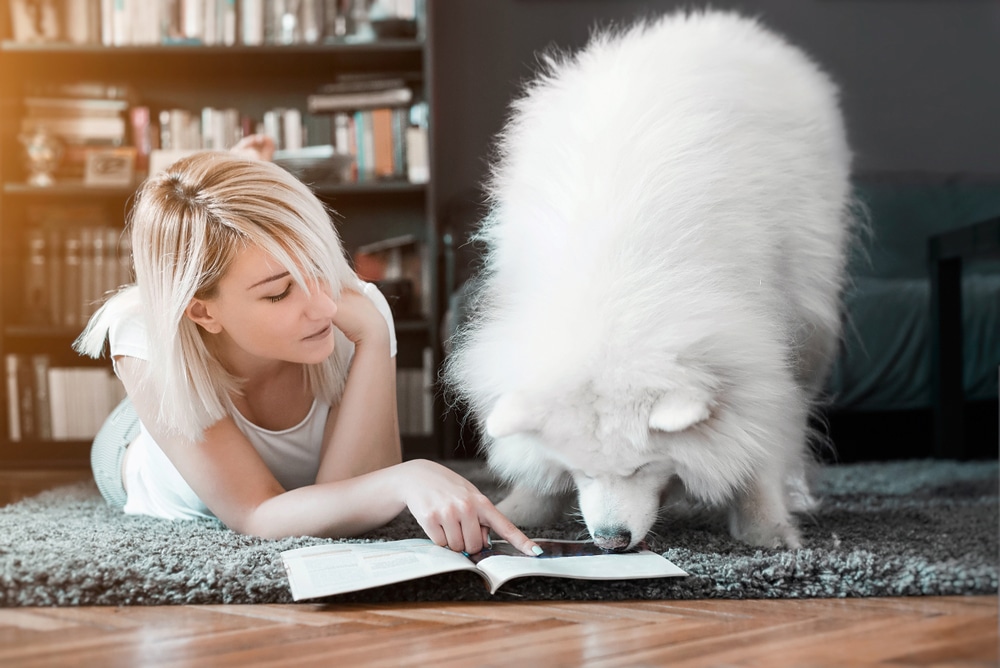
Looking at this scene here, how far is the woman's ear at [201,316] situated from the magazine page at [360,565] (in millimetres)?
362

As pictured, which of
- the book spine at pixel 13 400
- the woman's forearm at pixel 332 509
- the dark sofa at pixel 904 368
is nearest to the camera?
the woman's forearm at pixel 332 509

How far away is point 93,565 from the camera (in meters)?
1.15

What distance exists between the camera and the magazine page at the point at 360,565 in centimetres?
106

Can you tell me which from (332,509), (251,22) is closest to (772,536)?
(332,509)

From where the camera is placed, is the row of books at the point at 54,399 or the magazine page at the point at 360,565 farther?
the row of books at the point at 54,399

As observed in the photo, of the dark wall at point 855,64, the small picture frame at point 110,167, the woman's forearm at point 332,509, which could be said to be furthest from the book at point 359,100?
the woman's forearm at point 332,509

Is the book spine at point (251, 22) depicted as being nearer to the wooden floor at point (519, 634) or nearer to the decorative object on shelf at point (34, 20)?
the decorative object on shelf at point (34, 20)

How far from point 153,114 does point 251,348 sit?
220 centimetres

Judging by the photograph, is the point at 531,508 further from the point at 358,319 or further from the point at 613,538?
the point at 358,319

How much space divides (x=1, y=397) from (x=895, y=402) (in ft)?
9.00

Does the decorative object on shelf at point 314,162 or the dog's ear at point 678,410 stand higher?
the decorative object on shelf at point 314,162

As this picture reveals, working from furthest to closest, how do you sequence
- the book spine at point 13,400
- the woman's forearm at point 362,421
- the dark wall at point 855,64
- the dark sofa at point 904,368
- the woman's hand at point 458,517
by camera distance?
1. the dark wall at point 855,64
2. the book spine at point 13,400
3. the dark sofa at point 904,368
4. the woman's forearm at point 362,421
5. the woman's hand at point 458,517

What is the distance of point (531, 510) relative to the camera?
57.9 inches

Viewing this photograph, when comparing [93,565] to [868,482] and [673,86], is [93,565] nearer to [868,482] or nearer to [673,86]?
[673,86]
